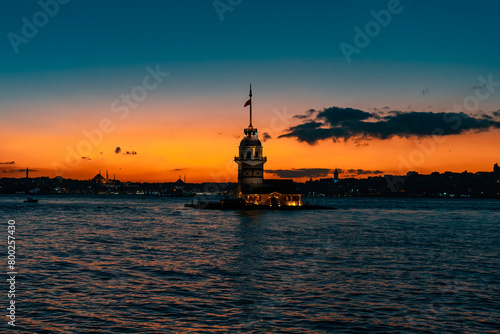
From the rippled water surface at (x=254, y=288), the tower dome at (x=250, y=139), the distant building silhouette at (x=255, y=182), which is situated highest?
the tower dome at (x=250, y=139)

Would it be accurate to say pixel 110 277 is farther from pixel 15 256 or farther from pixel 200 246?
pixel 200 246

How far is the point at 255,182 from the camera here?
123000 millimetres

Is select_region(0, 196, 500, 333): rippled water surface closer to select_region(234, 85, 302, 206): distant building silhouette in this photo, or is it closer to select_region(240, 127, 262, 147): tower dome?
select_region(234, 85, 302, 206): distant building silhouette

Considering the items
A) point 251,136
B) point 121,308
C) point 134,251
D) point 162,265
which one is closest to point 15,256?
point 134,251

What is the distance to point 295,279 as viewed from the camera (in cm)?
2992

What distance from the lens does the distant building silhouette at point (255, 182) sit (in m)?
121

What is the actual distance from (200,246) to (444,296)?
1063 inches

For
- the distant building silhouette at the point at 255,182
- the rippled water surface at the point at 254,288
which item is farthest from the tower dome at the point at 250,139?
the rippled water surface at the point at 254,288

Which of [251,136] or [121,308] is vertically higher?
[251,136]

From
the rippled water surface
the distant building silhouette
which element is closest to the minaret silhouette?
the distant building silhouette

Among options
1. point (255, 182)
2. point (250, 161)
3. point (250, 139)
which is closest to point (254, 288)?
point (250, 161)

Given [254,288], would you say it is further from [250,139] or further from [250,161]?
[250,139]

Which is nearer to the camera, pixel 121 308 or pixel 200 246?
pixel 121 308

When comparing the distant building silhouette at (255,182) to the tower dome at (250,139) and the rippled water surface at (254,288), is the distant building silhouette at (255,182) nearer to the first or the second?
the tower dome at (250,139)
